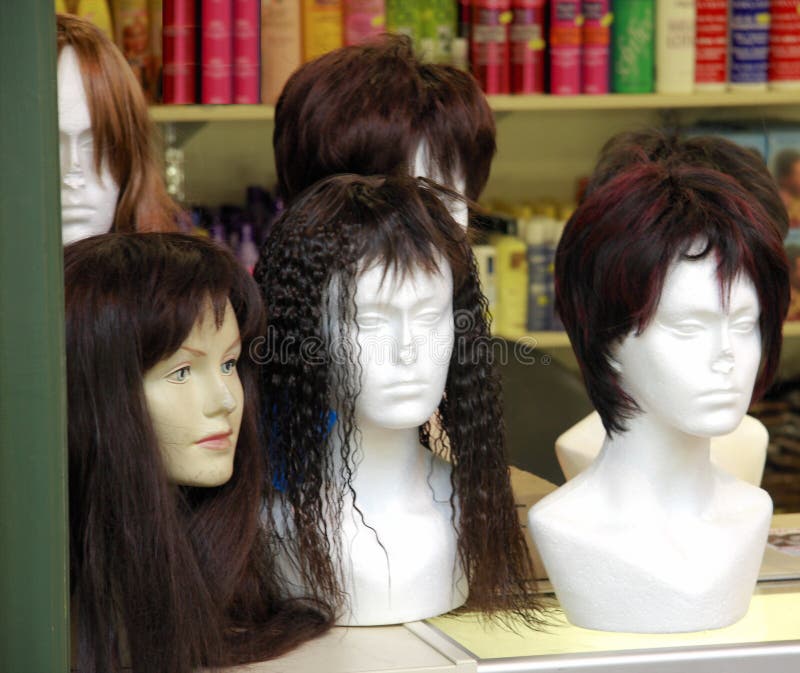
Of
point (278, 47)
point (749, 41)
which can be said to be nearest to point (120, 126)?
point (278, 47)

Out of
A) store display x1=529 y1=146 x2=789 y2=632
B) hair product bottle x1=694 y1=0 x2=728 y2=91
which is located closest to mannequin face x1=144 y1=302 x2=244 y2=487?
store display x1=529 y1=146 x2=789 y2=632

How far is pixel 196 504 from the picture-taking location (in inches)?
50.1

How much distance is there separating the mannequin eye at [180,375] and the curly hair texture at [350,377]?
0.39 ft

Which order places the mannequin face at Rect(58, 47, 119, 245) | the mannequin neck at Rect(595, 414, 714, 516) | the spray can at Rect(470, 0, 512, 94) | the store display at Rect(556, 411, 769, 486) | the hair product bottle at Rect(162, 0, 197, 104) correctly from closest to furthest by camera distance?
the mannequin neck at Rect(595, 414, 714, 516), the mannequin face at Rect(58, 47, 119, 245), the store display at Rect(556, 411, 769, 486), the hair product bottle at Rect(162, 0, 197, 104), the spray can at Rect(470, 0, 512, 94)

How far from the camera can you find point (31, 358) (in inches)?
37.6

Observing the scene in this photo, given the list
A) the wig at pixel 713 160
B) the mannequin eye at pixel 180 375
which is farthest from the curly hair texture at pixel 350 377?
the wig at pixel 713 160

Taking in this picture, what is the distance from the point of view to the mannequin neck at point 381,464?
1359 mm

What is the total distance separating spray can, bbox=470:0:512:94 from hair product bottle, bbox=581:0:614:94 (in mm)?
154

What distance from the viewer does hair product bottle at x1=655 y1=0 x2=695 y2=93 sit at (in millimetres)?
2541

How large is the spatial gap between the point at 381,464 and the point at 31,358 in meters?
0.51

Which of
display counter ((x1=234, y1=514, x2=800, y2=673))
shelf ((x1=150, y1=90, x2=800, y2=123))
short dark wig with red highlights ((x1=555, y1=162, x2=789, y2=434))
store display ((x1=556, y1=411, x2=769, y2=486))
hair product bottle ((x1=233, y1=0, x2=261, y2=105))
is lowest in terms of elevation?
display counter ((x1=234, y1=514, x2=800, y2=673))

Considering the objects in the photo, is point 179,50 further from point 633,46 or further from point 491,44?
point 633,46

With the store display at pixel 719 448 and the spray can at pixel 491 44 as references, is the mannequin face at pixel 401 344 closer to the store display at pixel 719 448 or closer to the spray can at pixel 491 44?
the store display at pixel 719 448

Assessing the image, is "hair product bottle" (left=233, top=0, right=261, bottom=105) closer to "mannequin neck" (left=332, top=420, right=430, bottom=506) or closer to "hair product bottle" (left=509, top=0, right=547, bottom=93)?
"hair product bottle" (left=509, top=0, right=547, bottom=93)
